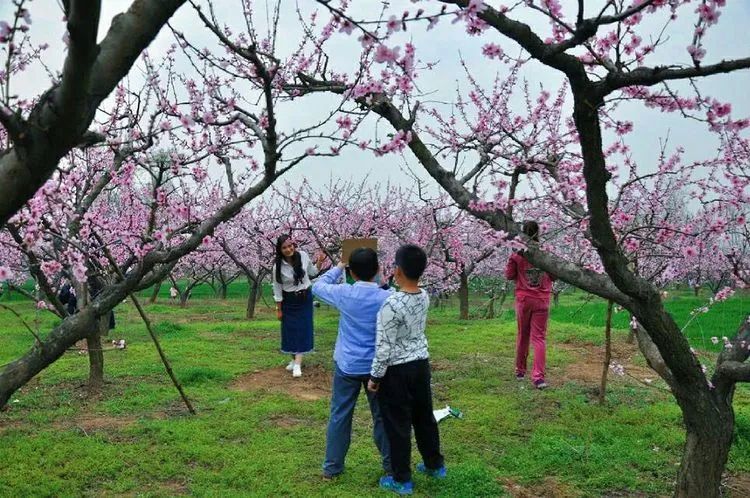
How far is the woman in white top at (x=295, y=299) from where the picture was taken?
758 centimetres

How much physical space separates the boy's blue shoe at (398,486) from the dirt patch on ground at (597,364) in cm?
341

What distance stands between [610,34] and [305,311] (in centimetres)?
521

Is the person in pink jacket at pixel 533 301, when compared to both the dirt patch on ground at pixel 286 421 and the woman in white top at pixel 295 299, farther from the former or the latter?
the dirt patch on ground at pixel 286 421

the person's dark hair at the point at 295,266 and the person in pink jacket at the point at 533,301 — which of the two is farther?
the person's dark hair at the point at 295,266

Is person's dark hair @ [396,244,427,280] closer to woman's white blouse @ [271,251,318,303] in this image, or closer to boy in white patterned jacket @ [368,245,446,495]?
boy in white patterned jacket @ [368,245,446,495]

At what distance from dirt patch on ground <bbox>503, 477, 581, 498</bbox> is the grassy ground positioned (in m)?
0.01

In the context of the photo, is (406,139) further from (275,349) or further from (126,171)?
(275,349)

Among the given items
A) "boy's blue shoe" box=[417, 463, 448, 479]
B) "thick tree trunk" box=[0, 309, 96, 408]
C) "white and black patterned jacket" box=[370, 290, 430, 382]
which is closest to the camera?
"thick tree trunk" box=[0, 309, 96, 408]

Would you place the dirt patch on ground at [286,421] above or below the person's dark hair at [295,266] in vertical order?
below

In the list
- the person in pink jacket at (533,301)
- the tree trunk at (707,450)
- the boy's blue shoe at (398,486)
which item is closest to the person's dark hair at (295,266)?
the person in pink jacket at (533,301)

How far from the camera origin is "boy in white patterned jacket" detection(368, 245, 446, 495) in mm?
4031

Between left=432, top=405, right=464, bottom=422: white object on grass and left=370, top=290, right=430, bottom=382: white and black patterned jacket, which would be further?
Answer: left=432, top=405, right=464, bottom=422: white object on grass

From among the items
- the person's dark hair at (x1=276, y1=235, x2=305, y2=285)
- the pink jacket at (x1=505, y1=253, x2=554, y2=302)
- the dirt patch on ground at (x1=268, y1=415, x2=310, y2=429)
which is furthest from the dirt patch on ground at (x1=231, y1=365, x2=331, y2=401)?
the pink jacket at (x1=505, y1=253, x2=554, y2=302)

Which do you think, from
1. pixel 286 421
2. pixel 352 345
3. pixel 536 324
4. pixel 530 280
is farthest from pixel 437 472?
pixel 530 280
